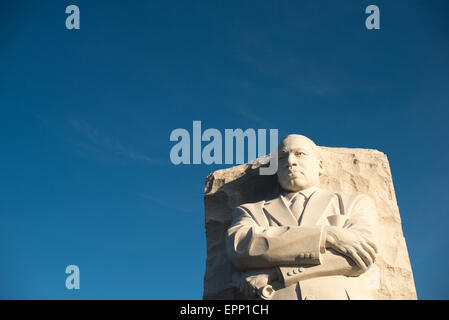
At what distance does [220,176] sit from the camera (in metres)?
8.74

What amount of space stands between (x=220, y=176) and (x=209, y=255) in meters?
1.33

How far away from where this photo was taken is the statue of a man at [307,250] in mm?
6199

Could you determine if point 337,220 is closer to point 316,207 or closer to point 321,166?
point 316,207

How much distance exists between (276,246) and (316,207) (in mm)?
966

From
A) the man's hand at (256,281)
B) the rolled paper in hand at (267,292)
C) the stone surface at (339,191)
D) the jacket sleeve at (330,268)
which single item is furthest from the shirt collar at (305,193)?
the rolled paper in hand at (267,292)

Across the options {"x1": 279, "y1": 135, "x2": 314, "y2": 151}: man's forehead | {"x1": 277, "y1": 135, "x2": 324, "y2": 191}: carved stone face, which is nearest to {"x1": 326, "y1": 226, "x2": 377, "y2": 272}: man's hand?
{"x1": 277, "y1": 135, "x2": 324, "y2": 191}: carved stone face

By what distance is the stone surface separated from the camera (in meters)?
7.32

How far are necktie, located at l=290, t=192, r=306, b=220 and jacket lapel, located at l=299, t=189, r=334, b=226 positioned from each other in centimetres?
8

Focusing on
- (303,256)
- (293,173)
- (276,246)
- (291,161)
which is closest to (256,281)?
(276,246)

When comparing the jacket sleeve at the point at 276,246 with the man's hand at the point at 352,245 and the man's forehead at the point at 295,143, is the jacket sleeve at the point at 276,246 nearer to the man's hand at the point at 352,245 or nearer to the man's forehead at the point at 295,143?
the man's hand at the point at 352,245

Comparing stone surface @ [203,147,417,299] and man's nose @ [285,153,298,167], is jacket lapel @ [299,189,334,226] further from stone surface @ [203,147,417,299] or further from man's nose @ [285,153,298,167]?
stone surface @ [203,147,417,299]
